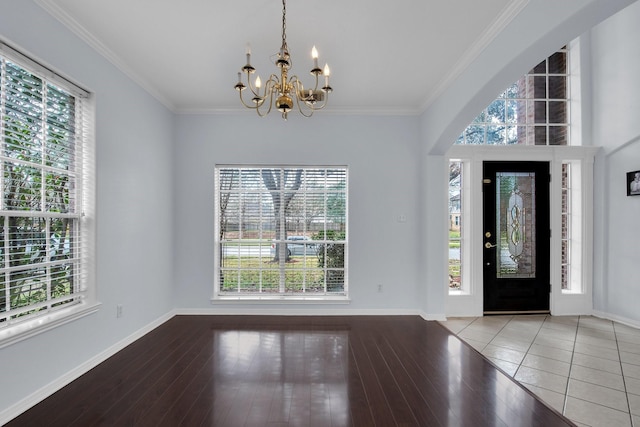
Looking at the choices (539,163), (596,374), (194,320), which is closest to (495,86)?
(539,163)

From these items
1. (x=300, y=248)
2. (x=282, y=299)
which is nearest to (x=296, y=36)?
(x=300, y=248)

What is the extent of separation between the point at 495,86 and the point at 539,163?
2.31m

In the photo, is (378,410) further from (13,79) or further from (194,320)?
(13,79)

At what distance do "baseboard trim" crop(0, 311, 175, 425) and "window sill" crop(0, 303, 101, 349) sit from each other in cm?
43

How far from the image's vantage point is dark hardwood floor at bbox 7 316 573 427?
2082 millimetres

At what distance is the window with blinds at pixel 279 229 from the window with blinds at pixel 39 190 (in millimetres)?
1858

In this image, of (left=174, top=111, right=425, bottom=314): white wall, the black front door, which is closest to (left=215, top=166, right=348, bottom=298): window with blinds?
(left=174, top=111, right=425, bottom=314): white wall

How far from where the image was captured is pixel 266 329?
3750mm

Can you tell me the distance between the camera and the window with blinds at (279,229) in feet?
14.5

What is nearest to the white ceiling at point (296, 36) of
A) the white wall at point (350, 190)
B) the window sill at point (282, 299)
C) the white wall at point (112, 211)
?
the white wall at point (112, 211)

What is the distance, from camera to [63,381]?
96.7 inches

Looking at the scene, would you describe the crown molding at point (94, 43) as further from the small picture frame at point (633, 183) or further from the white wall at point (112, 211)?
the small picture frame at point (633, 183)

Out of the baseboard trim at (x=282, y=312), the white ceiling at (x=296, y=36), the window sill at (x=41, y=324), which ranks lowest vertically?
the baseboard trim at (x=282, y=312)

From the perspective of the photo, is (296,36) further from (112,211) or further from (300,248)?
(300,248)
